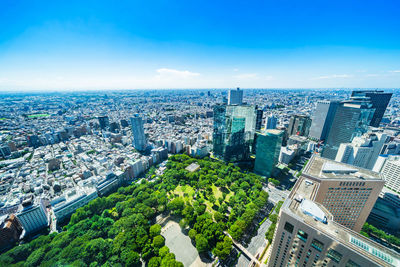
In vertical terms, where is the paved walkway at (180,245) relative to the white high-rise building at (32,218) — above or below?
below

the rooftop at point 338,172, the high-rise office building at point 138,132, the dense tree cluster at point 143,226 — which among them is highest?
the rooftop at point 338,172

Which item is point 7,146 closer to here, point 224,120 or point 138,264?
point 138,264

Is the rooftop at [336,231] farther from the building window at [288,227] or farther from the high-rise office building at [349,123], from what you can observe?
the high-rise office building at [349,123]

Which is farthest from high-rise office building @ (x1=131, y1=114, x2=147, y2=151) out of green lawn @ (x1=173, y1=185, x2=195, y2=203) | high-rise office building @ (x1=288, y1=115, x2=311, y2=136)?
high-rise office building @ (x1=288, y1=115, x2=311, y2=136)

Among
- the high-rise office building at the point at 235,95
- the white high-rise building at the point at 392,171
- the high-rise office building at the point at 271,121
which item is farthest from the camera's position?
the high-rise office building at the point at 235,95

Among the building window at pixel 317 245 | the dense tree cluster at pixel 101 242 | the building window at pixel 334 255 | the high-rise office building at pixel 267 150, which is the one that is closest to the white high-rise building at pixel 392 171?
the high-rise office building at pixel 267 150

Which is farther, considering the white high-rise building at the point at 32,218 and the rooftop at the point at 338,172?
the white high-rise building at the point at 32,218
